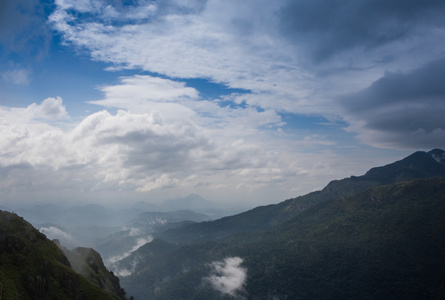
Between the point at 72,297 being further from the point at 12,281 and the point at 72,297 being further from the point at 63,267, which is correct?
the point at 12,281

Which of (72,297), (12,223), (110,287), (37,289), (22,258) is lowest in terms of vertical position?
(110,287)

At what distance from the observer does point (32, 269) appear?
93.1m

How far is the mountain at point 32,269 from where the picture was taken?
84.3 metres

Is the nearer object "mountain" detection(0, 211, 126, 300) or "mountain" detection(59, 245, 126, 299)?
"mountain" detection(0, 211, 126, 300)

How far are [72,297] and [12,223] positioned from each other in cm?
4212

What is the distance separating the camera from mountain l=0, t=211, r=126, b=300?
84.3 meters

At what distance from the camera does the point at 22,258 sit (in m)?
93.5

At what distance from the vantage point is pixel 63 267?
105375 millimetres

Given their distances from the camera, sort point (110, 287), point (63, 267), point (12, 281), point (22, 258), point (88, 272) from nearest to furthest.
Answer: point (12, 281)
point (22, 258)
point (63, 267)
point (88, 272)
point (110, 287)

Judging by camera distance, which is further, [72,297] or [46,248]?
[46,248]

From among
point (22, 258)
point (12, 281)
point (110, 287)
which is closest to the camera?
point (12, 281)

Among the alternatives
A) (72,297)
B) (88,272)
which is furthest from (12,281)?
(88,272)

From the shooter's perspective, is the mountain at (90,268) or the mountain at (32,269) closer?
the mountain at (32,269)

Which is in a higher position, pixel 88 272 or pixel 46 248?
pixel 46 248
